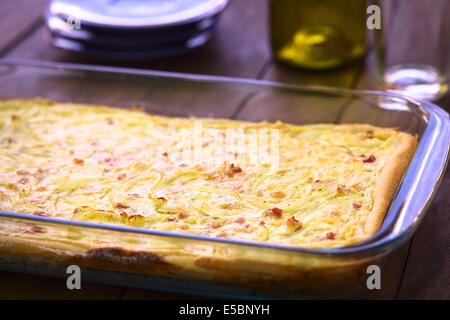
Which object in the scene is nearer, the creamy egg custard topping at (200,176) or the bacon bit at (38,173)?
the creamy egg custard topping at (200,176)

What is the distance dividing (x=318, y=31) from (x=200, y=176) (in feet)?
3.26

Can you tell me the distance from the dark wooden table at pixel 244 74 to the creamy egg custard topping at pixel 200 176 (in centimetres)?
15

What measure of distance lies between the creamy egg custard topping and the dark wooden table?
0.15 metres

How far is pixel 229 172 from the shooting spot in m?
1.83

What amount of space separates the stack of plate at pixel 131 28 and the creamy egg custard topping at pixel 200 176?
0.46 m

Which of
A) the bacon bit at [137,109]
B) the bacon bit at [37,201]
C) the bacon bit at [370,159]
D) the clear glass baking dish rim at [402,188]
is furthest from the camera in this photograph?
the bacon bit at [137,109]

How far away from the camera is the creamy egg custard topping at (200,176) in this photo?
1618 mm

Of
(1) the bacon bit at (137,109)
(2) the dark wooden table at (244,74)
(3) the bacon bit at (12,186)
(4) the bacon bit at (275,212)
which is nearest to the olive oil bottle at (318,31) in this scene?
(2) the dark wooden table at (244,74)

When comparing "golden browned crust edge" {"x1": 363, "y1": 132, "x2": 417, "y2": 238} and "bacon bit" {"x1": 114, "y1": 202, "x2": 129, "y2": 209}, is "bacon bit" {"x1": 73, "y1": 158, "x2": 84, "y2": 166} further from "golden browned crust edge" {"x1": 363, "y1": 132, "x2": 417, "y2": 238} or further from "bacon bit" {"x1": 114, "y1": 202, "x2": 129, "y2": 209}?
"golden browned crust edge" {"x1": 363, "y1": 132, "x2": 417, "y2": 238}

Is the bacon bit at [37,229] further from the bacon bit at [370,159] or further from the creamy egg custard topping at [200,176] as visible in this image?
the bacon bit at [370,159]

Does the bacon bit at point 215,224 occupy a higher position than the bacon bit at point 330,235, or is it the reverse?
the bacon bit at point 215,224

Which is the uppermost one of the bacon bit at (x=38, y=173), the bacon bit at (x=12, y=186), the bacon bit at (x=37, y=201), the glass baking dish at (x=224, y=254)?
the bacon bit at (x=38, y=173)

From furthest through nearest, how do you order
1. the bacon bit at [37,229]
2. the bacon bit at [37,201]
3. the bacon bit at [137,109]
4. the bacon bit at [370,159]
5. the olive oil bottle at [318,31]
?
the olive oil bottle at [318,31] < the bacon bit at [137,109] < the bacon bit at [370,159] < the bacon bit at [37,201] < the bacon bit at [37,229]

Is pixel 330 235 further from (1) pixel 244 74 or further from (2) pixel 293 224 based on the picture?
(1) pixel 244 74
